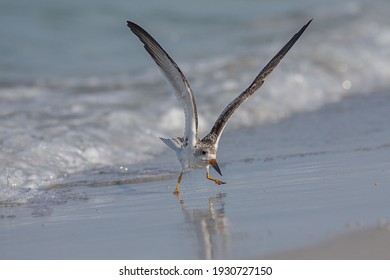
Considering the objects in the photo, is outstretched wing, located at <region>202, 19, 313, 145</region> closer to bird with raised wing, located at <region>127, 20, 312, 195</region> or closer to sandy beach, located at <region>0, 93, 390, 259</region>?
bird with raised wing, located at <region>127, 20, 312, 195</region>

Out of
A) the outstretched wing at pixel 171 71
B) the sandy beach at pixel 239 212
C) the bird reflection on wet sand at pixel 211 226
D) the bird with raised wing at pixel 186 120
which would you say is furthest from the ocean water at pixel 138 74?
the bird reflection on wet sand at pixel 211 226

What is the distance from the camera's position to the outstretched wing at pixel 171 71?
6789mm

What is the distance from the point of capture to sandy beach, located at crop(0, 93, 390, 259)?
16.5ft

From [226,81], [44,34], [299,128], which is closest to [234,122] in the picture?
[299,128]

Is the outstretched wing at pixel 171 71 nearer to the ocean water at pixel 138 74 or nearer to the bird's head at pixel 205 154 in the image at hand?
the bird's head at pixel 205 154

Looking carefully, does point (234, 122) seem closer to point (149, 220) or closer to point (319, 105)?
point (319, 105)

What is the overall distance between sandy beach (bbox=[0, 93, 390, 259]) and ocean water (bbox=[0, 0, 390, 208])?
19.5 inches

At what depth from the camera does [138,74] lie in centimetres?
1393

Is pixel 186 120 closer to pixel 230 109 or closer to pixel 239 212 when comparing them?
pixel 230 109

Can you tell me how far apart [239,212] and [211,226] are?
406 mm

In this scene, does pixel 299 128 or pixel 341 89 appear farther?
pixel 341 89

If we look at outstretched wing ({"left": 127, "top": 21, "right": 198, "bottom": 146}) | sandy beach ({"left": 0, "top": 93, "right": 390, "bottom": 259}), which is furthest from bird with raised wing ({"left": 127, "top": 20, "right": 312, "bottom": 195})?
sandy beach ({"left": 0, "top": 93, "right": 390, "bottom": 259})

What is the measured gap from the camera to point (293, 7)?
69.8 ft

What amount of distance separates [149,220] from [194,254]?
104cm
